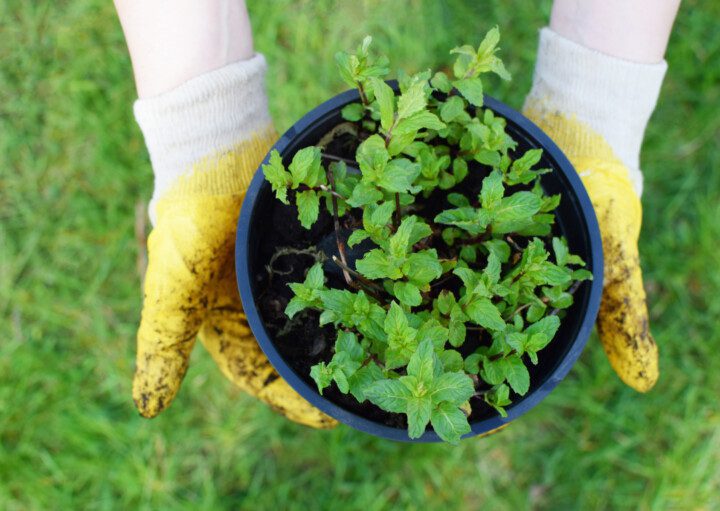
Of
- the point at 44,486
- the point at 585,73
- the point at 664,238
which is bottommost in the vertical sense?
the point at 44,486

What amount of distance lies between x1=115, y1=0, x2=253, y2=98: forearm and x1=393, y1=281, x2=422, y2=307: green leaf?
30.0 inches

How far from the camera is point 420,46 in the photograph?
2195 millimetres

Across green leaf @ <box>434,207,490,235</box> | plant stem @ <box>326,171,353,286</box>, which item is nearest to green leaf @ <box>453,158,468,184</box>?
green leaf @ <box>434,207,490,235</box>

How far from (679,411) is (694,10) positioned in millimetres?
1417

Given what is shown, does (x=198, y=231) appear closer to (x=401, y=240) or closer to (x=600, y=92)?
(x=401, y=240)

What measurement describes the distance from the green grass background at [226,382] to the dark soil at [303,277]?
35.0 inches

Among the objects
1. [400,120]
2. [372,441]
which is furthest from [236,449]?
[400,120]

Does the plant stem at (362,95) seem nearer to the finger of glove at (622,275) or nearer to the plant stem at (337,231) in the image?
the plant stem at (337,231)

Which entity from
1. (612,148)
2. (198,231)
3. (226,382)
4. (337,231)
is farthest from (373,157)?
(226,382)

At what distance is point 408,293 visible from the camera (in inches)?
40.2

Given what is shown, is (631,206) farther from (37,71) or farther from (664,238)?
(37,71)

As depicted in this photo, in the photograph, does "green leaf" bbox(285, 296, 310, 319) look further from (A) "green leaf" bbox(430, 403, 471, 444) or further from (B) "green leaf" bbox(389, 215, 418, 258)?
(A) "green leaf" bbox(430, 403, 471, 444)

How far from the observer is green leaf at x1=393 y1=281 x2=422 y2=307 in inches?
40.0

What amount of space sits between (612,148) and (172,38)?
3.51 ft
